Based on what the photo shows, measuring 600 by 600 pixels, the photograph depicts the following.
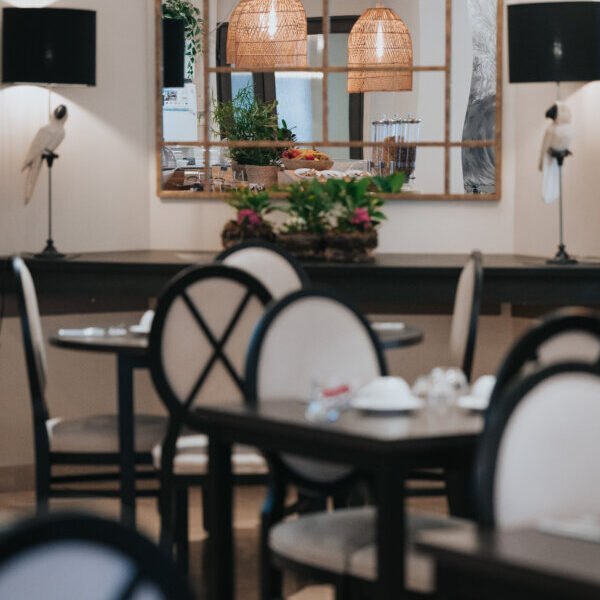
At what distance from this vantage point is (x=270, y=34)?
18.2 feet

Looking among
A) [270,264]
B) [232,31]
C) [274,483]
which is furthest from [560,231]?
[274,483]

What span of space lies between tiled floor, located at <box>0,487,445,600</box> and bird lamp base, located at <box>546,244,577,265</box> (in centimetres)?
101

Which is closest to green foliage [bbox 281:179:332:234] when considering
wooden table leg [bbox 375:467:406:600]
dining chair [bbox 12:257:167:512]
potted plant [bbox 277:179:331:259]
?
potted plant [bbox 277:179:331:259]

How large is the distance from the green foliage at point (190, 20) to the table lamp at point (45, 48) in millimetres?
532

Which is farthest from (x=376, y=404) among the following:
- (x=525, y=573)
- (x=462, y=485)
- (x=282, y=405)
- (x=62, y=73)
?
(x=62, y=73)

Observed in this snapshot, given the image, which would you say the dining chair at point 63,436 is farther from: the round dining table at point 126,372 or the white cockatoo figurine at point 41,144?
the white cockatoo figurine at point 41,144

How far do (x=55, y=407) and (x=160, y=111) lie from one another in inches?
51.0

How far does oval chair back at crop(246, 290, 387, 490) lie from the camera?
3039 mm

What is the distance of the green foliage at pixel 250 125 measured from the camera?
5605 millimetres

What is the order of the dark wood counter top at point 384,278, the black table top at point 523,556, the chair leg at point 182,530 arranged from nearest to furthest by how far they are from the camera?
the black table top at point 523,556
the chair leg at point 182,530
the dark wood counter top at point 384,278

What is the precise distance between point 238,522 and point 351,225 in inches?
45.7

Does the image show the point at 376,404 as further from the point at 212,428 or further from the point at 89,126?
the point at 89,126

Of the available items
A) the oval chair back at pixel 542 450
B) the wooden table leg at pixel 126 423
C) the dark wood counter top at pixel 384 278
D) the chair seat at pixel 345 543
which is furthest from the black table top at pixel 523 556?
the dark wood counter top at pixel 384 278

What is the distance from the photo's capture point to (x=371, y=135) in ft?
18.3
